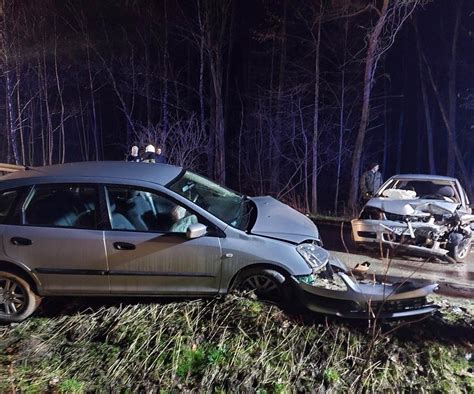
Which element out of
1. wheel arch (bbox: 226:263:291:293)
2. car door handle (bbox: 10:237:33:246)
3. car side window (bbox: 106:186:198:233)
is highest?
car side window (bbox: 106:186:198:233)

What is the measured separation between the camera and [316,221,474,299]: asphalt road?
5680 millimetres

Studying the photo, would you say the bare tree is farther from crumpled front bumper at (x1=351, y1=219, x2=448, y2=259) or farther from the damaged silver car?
crumpled front bumper at (x1=351, y1=219, x2=448, y2=259)

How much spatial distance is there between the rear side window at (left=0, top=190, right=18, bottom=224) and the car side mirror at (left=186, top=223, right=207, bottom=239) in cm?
180

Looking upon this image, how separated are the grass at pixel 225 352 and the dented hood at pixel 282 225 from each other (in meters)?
0.68

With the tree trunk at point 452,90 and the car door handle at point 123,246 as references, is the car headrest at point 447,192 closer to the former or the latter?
the car door handle at point 123,246

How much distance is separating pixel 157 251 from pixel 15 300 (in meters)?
1.55

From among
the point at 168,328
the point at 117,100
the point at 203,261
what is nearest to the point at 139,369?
the point at 168,328

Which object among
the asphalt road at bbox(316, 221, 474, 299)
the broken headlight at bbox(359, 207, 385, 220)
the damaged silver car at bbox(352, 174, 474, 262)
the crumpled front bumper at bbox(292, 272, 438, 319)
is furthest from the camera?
the broken headlight at bbox(359, 207, 385, 220)

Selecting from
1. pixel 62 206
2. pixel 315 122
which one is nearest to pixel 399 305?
pixel 62 206

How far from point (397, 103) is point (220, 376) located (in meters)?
18.7

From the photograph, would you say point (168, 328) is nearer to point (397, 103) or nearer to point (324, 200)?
point (324, 200)

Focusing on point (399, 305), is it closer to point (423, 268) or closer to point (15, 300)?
point (423, 268)

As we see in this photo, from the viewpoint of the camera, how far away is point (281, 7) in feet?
52.1

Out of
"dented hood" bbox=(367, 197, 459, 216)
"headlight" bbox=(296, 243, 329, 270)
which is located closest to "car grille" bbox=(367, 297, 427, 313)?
"headlight" bbox=(296, 243, 329, 270)
